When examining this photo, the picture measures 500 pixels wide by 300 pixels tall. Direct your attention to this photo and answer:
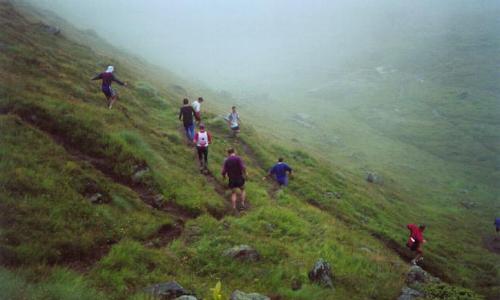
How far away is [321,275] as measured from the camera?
13750mm

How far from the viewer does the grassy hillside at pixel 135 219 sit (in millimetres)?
10617

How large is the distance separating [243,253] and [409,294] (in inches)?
280

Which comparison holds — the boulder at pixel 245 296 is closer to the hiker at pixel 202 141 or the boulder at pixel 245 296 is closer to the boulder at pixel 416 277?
the boulder at pixel 416 277

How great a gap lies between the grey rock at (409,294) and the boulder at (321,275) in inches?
124

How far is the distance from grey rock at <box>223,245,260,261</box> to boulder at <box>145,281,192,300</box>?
305 cm

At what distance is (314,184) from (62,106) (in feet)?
61.7

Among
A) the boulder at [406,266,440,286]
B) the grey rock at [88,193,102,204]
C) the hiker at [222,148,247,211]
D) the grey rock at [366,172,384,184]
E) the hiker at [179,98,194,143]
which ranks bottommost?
the grey rock at [366,172,384,184]

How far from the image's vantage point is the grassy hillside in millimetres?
10617

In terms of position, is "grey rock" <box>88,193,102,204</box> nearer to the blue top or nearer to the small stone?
the small stone

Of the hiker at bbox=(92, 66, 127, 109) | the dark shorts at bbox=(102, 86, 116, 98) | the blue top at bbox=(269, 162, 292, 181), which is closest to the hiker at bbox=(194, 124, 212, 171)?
the blue top at bbox=(269, 162, 292, 181)

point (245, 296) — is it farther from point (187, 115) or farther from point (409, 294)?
point (187, 115)

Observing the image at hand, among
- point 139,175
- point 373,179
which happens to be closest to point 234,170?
point 139,175

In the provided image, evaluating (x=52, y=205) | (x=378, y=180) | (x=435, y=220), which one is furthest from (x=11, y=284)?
(x=378, y=180)

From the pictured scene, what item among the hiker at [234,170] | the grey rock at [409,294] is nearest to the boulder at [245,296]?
the grey rock at [409,294]
